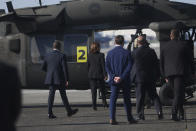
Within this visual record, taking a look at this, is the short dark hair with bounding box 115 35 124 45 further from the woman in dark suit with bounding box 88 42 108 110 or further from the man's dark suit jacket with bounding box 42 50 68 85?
the woman in dark suit with bounding box 88 42 108 110

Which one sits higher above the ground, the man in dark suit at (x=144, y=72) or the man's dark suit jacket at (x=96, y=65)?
the man in dark suit at (x=144, y=72)

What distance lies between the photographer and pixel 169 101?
1439cm

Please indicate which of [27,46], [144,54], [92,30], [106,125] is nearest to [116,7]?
[92,30]

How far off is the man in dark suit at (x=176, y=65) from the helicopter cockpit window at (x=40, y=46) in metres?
5.71

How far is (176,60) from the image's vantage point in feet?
32.2

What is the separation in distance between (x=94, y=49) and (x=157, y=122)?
12.1ft

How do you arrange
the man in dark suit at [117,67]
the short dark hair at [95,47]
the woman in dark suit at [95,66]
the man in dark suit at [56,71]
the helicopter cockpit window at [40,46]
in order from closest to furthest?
1. the man in dark suit at [117,67]
2. the man in dark suit at [56,71]
3. the short dark hair at [95,47]
4. the woman in dark suit at [95,66]
5. the helicopter cockpit window at [40,46]

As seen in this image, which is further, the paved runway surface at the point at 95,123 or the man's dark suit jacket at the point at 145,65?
the man's dark suit jacket at the point at 145,65

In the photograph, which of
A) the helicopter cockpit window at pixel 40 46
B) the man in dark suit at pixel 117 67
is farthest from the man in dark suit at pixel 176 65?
the helicopter cockpit window at pixel 40 46

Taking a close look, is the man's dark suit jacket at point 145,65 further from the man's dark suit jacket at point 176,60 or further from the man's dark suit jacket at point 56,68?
the man's dark suit jacket at point 56,68

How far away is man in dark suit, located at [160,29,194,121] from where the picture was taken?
32.1 ft

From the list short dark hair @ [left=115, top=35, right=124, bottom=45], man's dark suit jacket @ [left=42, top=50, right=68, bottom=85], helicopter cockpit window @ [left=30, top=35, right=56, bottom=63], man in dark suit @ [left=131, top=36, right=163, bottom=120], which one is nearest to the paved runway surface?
man in dark suit @ [left=131, top=36, right=163, bottom=120]

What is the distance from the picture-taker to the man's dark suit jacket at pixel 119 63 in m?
9.73

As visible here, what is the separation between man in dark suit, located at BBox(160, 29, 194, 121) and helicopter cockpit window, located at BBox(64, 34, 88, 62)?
5.15 m
